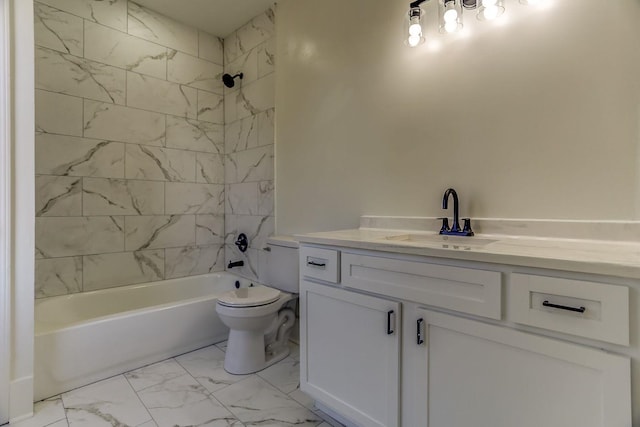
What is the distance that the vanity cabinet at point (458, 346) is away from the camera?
32.2 inches

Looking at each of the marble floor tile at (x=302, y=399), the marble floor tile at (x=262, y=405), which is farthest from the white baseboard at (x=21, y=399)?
the marble floor tile at (x=302, y=399)

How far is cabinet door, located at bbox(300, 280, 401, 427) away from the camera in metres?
1.22

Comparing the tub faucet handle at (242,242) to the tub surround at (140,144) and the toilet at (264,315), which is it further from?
the toilet at (264,315)

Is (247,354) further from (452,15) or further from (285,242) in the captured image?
(452,15)

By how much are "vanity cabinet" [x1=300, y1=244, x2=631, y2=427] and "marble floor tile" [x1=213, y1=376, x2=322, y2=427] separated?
19 centimetres

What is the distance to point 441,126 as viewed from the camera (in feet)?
5.38

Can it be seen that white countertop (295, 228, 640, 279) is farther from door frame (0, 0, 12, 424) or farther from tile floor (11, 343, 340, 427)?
door frame (0, 0, 12, 424)

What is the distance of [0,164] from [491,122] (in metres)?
2.30

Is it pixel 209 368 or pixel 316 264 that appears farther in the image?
pixel 209 368

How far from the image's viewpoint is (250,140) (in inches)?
113

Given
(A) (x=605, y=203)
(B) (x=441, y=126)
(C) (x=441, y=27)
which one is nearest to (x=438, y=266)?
(A) (x=605, y=203)

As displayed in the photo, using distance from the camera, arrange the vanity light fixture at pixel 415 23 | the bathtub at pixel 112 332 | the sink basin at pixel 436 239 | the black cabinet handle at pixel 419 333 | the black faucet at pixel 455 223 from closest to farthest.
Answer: the black cabinet handle at pixel 419 333
the sink basin at pixel 436 239
the black faucet at pixel 455 223
the vanity light fixture at pixel 415 23
the bathtub at pixel 112 332

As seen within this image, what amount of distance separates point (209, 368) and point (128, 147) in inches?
71.7

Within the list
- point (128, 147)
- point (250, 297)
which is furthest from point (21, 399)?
point (128, 147)
